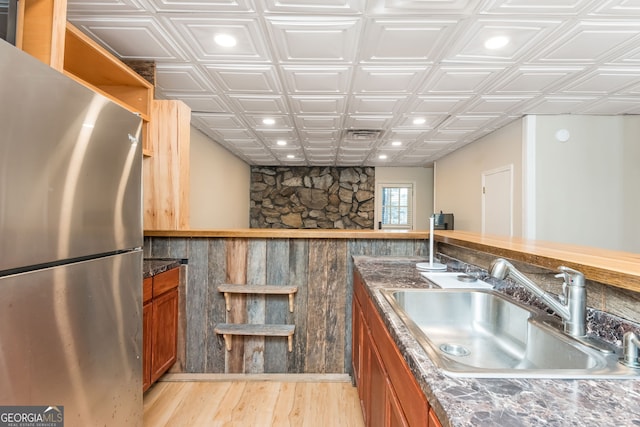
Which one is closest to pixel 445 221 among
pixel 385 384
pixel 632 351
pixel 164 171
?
pixel 164 171

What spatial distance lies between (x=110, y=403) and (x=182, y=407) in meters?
0.85

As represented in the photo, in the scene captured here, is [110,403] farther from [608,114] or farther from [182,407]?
[608,114]

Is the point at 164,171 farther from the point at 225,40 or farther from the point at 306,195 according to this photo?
the point at 306,195

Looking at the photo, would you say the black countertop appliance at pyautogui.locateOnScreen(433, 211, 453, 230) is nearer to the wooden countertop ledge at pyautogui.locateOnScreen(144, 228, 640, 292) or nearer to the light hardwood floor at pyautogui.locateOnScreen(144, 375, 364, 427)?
the wooden countertop ledge at pyautogui.locateOnScreen(144, 228, 640, 292)

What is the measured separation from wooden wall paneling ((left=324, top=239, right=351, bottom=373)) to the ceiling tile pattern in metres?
1.43

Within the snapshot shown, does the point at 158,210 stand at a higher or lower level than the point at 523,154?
lower

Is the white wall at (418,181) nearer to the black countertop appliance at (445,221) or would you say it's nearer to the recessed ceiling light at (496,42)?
the black countertop appliance at (445,221)

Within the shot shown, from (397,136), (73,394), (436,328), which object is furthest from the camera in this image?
(397,136)

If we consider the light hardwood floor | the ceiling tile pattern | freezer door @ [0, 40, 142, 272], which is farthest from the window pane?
freezer door @ [0, 40, 142, 272]

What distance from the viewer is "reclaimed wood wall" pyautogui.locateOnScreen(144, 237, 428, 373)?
232 centimetres

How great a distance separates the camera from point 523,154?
12.1 feet

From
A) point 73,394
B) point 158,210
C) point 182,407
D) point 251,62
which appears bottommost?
point 182,407

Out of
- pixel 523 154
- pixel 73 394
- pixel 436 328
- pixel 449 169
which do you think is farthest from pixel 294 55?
pixel 449 169

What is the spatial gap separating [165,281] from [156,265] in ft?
0.41
